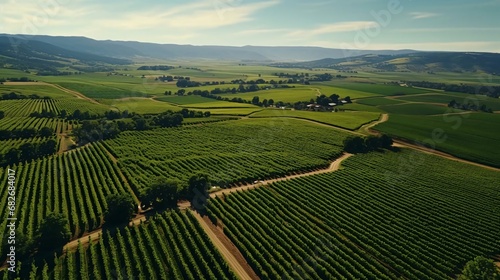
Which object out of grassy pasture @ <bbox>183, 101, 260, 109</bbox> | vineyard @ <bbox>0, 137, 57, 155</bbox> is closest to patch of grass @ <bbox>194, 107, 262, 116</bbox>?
grassy pasture @ <bbox>183, 101, 260, 109</bbox>

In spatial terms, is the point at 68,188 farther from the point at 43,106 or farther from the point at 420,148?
the point at 420,148

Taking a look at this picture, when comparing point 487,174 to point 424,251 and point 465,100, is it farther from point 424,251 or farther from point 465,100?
point 465,100

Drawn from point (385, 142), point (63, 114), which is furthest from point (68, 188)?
point (385, 142)

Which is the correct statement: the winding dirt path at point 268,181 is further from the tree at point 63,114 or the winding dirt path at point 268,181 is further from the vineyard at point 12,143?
the tree at point 63,114

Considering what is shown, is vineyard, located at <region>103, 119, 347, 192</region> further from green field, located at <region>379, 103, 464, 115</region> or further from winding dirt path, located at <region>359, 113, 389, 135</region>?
green field, located at <region>379, 103, 464, 115</region>

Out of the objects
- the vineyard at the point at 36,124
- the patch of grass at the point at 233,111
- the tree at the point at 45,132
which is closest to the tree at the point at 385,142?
the patch of grass at the point at 233,111

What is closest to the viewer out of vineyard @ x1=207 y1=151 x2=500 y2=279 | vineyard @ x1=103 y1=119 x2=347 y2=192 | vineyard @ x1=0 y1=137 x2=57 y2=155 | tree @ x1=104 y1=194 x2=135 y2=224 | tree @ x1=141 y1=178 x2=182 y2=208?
vineyard @ x1=207 y1=151 x2=500 y2=279

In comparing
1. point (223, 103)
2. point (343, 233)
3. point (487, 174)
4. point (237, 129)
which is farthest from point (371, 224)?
point (223, 103)
